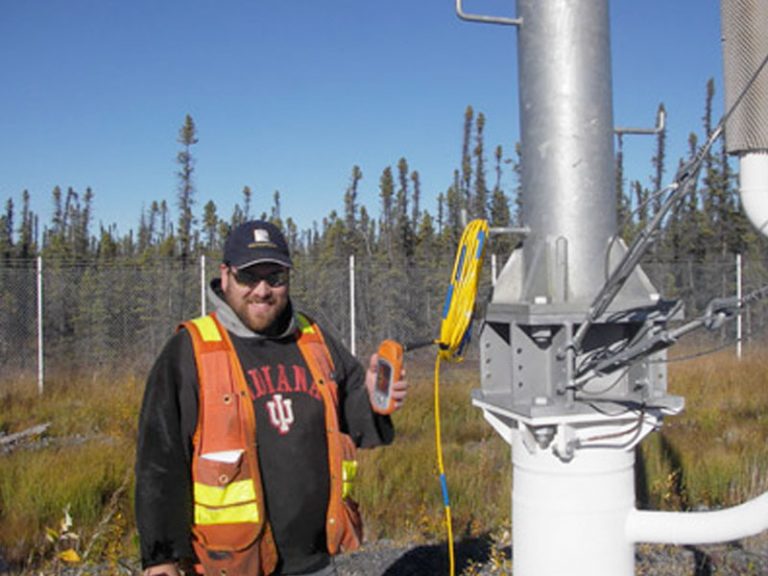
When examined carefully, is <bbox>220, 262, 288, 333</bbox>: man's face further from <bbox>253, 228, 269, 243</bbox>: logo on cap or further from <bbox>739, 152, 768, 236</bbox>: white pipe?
<bbox>739, 152, 768, 236</bbox>: white pipe

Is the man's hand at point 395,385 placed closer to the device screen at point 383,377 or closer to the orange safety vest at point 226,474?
the device screen at point 383,377

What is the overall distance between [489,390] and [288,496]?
90 cm

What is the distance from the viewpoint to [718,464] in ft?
23.3

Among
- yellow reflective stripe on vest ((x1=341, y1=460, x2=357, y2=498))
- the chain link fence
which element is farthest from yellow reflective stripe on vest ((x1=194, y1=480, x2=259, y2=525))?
the chain link fence

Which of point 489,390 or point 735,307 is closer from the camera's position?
point 735,307

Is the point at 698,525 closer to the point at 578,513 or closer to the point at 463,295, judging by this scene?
the point at 578,513

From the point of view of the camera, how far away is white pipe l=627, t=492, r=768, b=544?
2432 mm

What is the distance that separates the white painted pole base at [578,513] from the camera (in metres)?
2.48

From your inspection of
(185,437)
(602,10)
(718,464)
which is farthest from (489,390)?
(718,464)

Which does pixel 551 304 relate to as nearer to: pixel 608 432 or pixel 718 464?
pixel 608 432

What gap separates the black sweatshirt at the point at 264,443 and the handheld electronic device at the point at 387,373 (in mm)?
171

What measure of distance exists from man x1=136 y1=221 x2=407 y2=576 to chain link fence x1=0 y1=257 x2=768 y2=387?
10827 mm

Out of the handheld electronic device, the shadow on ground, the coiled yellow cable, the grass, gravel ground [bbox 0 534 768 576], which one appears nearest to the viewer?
the coiled yellow cable

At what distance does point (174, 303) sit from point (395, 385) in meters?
16.6
